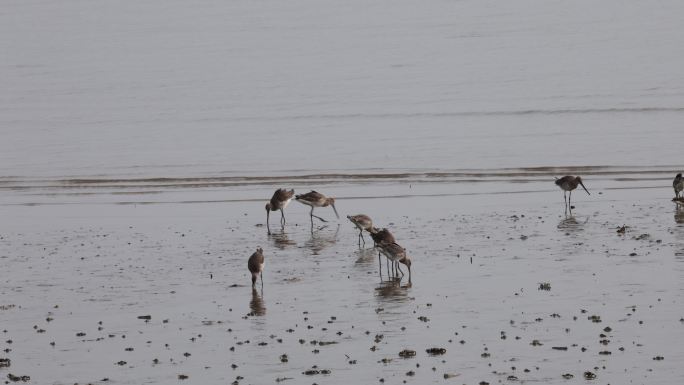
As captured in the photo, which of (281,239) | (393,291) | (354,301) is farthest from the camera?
(281,239)

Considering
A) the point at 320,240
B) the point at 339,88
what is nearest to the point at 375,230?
the point at 320,240

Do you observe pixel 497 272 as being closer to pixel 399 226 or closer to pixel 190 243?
pixel 399 226

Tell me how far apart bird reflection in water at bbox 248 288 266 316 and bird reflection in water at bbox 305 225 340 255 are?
3830 millimetres

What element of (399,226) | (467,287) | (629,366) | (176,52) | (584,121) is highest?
(176,52)

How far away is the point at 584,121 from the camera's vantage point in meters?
47.6

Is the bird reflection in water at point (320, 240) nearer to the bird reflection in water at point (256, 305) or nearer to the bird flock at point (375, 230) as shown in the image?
the bird flock at point (375, 230)

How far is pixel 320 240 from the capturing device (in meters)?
22.7

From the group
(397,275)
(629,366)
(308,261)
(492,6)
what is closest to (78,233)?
(308,261)

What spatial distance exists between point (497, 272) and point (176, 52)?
7048cm

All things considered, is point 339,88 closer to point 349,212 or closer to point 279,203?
point 349,212

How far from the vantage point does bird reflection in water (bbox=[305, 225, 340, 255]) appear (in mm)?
21656

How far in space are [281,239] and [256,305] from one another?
641 centimetres

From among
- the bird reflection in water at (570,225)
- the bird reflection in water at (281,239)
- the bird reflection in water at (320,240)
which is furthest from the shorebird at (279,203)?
the bird reflection in water at (570,225)

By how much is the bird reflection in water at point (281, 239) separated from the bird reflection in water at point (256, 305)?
4.47 metres
